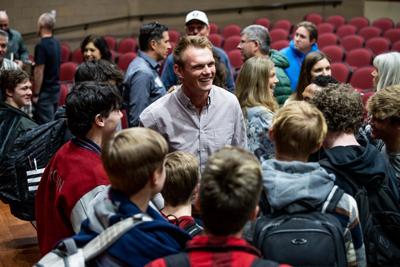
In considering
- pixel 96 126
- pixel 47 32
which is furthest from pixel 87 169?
pixel 47 32

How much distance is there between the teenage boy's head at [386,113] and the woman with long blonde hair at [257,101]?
2.97 ft

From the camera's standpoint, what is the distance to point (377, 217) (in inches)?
95.5

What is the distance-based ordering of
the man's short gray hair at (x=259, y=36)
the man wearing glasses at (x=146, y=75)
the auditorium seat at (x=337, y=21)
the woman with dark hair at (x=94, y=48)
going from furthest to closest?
1. the auditorium seat at (x=337, y=21)
2. the woman with dark hair at (x=94, y=48)
3. the man's short gray hair at (x=259, y=36)
4. the man wearing glasses at (x=146, y=75)

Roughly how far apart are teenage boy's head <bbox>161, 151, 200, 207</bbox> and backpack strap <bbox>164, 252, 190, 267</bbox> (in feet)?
2.47

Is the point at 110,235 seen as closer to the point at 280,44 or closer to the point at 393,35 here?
the point at 280,44

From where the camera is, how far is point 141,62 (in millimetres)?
4633

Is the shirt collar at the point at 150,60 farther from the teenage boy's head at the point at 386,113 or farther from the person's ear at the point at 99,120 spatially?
the teenage boy's head at the point at 386,113

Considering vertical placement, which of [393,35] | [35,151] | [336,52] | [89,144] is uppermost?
[89,144]

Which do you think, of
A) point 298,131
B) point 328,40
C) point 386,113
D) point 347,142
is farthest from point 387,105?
point 328,40

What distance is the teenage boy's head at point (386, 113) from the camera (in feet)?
8.51

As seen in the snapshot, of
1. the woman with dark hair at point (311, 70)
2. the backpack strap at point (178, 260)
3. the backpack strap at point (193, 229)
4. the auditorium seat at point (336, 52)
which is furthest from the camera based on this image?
the auditorium seat at point (336, 52)

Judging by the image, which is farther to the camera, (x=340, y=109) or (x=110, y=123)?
(x=110, y=123)

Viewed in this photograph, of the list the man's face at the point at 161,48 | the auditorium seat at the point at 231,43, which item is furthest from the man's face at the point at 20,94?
the auditorium seat at the point at 231,43

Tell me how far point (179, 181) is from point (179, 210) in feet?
0.38
